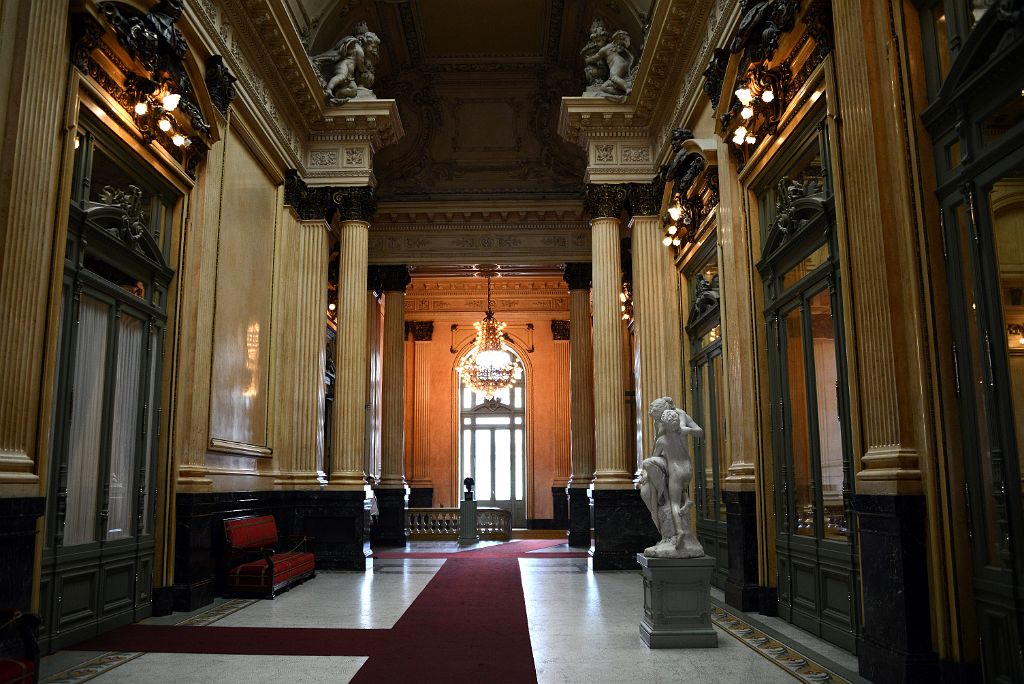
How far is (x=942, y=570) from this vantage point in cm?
429

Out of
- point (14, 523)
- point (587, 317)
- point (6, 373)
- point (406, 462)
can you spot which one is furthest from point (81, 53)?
point (406, 462)

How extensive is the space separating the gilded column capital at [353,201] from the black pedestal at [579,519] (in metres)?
6.36

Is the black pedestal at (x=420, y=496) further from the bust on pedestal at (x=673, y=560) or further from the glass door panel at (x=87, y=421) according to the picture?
the bust on pedestal at (x=673, y=560)

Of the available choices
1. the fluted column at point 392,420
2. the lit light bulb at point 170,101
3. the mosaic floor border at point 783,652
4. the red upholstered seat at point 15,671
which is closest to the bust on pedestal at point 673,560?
the mosaic floor border at point 783,652

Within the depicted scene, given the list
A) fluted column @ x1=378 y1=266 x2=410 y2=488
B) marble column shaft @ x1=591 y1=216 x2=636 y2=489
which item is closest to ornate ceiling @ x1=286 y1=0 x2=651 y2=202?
fluted column @ x1=378 y1=266 x2=410 y2=488

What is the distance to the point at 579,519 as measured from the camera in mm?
15008

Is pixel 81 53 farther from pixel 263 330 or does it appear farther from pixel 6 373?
pixel 263 330

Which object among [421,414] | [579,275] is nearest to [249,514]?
[579,275]

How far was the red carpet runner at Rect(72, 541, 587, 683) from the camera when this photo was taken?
5.13 meters

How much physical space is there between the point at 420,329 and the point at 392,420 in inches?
231

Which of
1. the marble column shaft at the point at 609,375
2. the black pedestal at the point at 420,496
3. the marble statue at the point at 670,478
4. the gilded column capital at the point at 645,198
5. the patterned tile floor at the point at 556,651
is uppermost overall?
the gilded column capital at the point at 645,198

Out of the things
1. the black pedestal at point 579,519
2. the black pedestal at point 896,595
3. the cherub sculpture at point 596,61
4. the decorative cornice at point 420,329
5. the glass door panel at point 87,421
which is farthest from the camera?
the decorative cornice at point 420,329

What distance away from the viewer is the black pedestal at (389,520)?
1517 cm

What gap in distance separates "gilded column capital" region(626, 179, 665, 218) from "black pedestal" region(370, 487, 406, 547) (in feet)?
23.0
